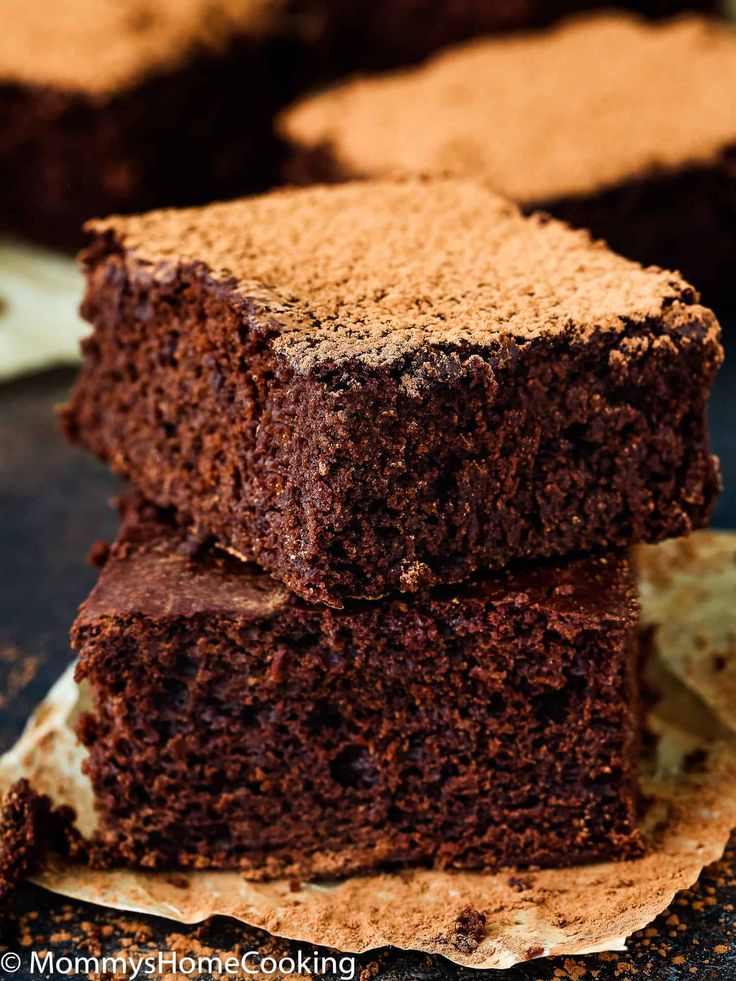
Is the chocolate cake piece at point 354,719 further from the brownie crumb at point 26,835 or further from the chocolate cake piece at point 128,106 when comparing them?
the chocolate cake piece at point 128,106

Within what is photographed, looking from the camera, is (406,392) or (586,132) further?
(586,132)

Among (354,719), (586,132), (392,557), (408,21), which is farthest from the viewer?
(408,21)

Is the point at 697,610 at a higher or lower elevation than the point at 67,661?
higher

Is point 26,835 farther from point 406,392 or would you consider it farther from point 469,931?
point 406,392

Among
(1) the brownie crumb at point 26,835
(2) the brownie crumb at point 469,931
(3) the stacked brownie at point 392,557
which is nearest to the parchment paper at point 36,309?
(3) the stacked brownie at point 392,557

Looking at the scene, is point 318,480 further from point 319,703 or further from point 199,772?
point 199,772

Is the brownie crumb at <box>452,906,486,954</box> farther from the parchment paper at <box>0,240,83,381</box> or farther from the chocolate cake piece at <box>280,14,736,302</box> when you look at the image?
the parchment paper at <box>0,240,83,381</box>

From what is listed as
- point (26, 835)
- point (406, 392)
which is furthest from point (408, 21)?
point (26, 835)

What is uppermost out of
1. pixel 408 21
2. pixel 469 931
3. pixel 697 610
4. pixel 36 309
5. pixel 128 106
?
pixel 408 21

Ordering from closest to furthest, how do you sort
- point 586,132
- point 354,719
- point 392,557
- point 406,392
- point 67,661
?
1. point 406,392
2. point 392,557
3. point 354,719
4. point 67,661
5. point 586,132
